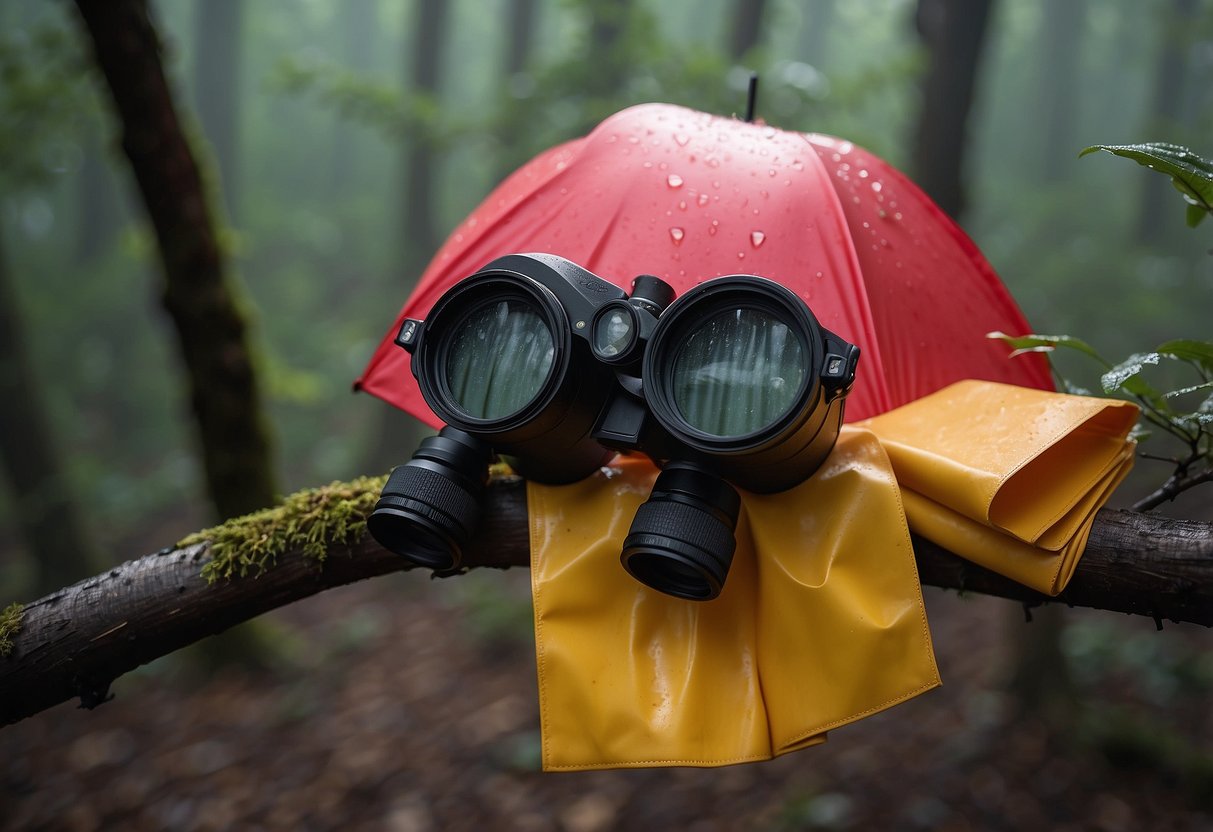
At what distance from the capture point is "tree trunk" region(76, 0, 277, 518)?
228 cm

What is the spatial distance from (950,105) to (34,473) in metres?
5.73

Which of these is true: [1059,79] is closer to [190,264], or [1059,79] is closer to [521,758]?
[521,758]

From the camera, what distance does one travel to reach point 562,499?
61.7 inches

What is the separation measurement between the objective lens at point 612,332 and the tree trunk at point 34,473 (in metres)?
5.16

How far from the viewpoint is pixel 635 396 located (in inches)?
53.6

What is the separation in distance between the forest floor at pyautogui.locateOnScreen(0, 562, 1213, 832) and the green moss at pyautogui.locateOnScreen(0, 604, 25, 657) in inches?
73.1

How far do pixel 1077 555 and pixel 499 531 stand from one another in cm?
102

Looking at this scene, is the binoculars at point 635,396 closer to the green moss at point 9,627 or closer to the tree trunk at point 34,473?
the green moss at point 9,627

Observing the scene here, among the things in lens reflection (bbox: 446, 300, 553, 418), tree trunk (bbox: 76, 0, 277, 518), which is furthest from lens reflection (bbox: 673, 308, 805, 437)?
tree trunk (bbox: 76, 0, 277, 518)

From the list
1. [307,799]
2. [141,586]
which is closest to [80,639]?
[141,586]

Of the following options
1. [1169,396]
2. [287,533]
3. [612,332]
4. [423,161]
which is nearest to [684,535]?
[612,332]

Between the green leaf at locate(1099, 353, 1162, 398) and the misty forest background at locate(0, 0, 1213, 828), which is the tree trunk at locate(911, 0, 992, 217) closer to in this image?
the misty forest background at locate(0, 0, 1213, 828)

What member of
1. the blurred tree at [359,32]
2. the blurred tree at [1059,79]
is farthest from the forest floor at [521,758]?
the blurred tree at [359,32]

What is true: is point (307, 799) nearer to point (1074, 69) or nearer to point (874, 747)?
point (874, 747)
